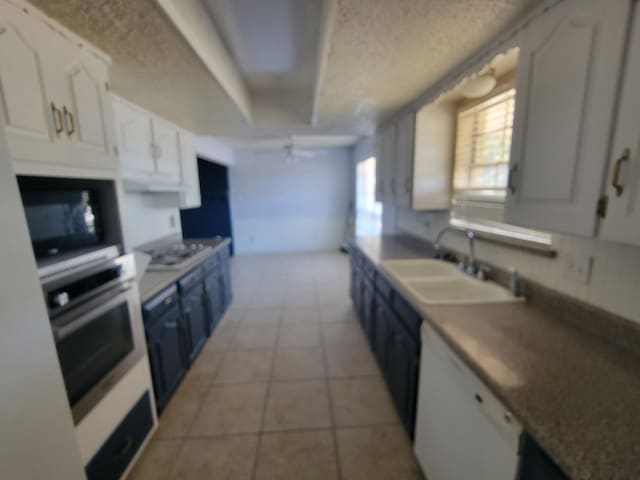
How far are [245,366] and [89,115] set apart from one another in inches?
82.9

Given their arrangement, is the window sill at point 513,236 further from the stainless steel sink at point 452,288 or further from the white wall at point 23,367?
the white wall at point 23,367

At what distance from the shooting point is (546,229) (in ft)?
3.34

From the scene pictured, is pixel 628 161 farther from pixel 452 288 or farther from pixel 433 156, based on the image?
pixel 433 156

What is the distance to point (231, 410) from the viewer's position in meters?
1.95

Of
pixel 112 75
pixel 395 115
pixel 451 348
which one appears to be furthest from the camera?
pixel 395 115

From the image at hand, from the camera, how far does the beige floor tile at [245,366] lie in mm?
2273

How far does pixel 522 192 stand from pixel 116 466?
2282 millimetres

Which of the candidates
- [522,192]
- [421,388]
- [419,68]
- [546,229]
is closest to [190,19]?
[419,68]

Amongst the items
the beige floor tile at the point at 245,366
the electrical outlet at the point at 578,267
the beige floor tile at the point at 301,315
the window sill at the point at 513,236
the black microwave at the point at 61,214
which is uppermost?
the black microwave at the point at 61,214

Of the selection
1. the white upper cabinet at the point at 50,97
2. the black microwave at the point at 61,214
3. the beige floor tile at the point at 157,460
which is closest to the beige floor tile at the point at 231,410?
the beige floor tile at the point at 157,460

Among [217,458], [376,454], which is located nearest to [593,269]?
[376,454]

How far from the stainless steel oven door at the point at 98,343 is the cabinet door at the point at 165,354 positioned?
0.18 meters

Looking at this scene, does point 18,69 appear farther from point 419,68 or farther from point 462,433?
point 462,433

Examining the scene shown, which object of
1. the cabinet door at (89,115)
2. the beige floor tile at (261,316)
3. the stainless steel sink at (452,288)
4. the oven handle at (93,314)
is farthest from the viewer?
the beige floor tile at (261,316)
